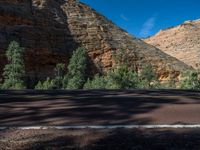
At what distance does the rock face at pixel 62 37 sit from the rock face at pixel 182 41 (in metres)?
17.6

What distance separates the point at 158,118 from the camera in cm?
584

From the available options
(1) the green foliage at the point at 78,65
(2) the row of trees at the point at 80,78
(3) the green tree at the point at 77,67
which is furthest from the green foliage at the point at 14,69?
(1) the green foliage at the point at 78,65

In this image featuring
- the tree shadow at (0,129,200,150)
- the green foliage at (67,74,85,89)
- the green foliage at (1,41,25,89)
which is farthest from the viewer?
the green foliage at (67,74,85,89)

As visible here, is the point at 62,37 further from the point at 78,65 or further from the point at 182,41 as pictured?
the point at 182,41

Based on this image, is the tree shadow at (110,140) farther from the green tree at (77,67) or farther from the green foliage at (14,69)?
the green tree at (77,67)

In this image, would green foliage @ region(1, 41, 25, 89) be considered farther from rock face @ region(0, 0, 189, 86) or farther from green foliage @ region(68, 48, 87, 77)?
green foliage @ region(68, 48, 87, 77)

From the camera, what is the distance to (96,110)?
650 cm

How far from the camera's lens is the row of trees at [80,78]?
3519cm

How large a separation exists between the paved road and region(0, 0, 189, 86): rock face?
137 ft

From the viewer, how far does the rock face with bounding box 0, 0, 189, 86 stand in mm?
50875

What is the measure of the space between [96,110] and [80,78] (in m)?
37.5

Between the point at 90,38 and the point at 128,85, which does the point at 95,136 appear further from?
the point at 90,38

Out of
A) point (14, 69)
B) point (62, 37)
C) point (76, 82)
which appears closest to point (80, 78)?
point (76, 82)

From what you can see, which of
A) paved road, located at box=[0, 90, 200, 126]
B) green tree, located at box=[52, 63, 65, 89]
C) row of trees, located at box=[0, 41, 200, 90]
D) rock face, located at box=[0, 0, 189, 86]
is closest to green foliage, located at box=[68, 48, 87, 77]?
row of trees, located at box=[0, 41, 200, 90]
